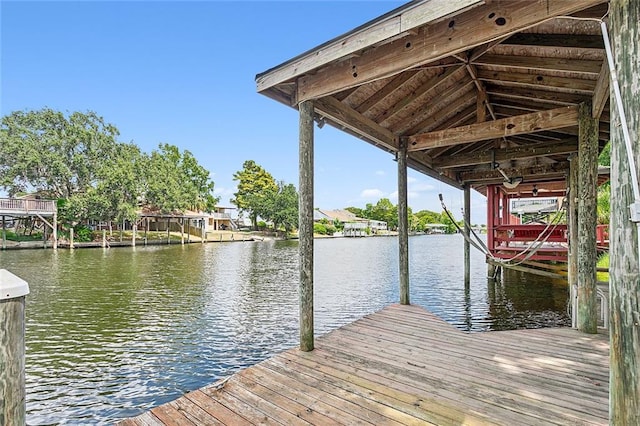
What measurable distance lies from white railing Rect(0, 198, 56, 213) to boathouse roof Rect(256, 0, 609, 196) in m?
22.6

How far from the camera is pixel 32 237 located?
866 inches

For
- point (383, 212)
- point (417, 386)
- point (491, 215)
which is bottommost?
point (417, 386)

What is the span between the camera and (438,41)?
2.11 meters

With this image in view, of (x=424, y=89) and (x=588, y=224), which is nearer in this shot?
(x=588, y=224)

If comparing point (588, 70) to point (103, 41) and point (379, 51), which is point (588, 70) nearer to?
point (379, 51)

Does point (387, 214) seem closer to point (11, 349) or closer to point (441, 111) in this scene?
point (441, 111)

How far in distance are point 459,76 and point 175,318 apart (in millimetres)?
6153

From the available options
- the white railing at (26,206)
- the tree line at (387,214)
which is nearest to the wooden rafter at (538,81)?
the white railing at (26,206)

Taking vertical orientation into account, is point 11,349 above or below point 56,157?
below

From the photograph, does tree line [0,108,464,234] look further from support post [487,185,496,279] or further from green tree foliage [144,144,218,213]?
support post [487,185,496,279]

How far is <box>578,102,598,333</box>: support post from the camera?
322cm

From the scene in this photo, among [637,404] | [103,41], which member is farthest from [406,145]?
[103,41]

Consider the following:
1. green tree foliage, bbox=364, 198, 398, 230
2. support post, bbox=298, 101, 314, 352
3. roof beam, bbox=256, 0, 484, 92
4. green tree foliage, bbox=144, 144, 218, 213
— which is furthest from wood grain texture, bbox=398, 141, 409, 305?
green tree foliage, bbox=364, 198, 398, 230

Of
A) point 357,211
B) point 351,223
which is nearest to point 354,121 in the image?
point 351,223
